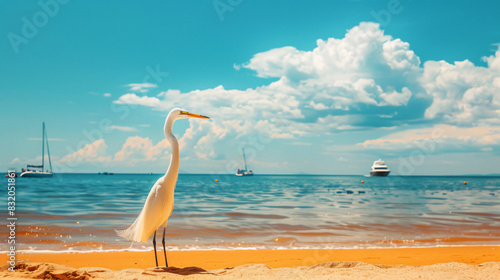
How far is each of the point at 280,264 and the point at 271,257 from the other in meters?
0.60

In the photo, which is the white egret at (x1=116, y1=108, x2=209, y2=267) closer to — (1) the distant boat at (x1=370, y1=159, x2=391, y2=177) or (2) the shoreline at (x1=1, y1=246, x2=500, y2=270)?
(2) the shoreline at (x1=1, y1=246, x2=500, y2=270)

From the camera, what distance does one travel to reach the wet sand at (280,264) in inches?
186

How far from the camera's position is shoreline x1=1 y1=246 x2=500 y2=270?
626 cm

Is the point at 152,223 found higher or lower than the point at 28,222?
higher

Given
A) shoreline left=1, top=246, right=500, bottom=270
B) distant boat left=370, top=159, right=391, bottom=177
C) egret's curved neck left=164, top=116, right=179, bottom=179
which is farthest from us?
distant boat left=370, top=159, right=391, bottom=177

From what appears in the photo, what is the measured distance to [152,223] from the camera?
525 cm

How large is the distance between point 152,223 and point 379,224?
8868 millimetres

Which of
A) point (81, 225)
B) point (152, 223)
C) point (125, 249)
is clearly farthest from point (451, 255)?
point (81, 225)

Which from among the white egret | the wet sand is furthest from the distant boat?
the white egret

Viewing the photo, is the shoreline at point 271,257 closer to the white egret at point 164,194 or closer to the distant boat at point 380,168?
the white egret at point 164,194

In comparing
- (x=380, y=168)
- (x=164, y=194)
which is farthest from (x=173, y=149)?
(x=380, y=168)

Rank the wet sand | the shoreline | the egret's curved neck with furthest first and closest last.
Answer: the shoreline < the egret's curved neck < the wet sand

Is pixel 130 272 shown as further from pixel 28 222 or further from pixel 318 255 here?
pixel 28 222

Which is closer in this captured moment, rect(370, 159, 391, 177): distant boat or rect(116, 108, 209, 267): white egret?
rect(116, 108, 209, 267): white egret
